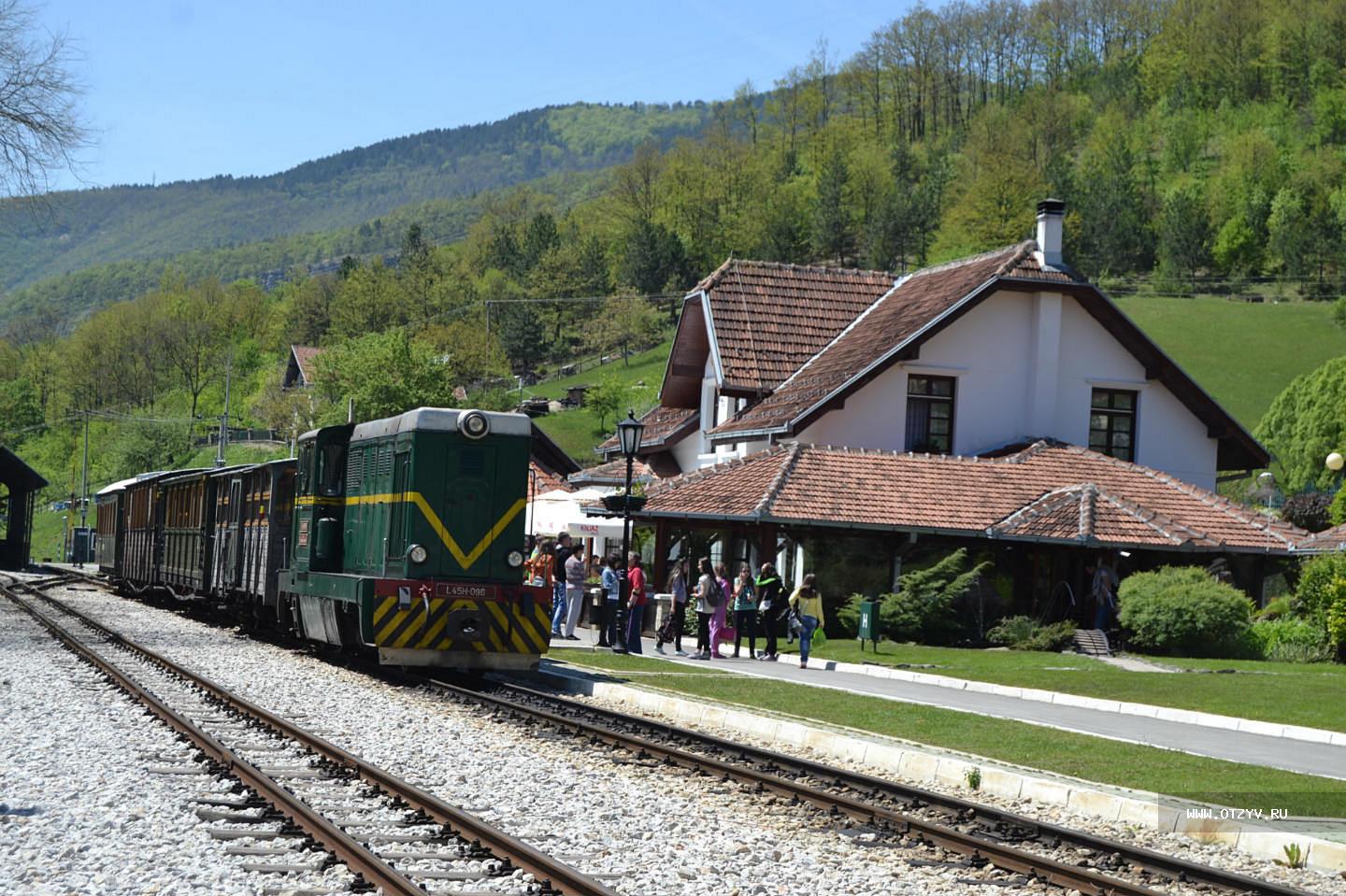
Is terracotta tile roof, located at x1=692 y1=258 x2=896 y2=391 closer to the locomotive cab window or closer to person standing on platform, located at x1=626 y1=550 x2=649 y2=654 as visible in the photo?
person standing on platform, located at x1=626 y1=550 x2=649 y2=654

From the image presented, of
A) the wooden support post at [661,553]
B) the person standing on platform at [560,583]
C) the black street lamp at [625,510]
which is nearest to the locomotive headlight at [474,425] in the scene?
the black street lamp at [625,510]

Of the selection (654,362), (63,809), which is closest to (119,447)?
(654,362)

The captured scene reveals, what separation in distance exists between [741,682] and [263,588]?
30.1 feet

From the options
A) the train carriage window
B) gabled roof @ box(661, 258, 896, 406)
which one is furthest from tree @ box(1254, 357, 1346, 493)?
the train carriage window

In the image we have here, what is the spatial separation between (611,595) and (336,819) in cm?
1698

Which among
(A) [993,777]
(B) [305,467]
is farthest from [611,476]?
(A) [993,777]

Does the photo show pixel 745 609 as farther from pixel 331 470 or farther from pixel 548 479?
pixel 548 479

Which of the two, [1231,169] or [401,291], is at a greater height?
[1231,169]

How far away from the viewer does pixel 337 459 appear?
22859 millimetres

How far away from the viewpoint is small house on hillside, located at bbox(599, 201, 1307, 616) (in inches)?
1202

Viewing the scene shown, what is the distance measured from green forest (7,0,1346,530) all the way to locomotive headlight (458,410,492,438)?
78.3m

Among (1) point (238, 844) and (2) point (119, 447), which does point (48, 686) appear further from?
(2) point (119, 447)

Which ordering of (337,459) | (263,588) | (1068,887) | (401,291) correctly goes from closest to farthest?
(1068,887), (337,459), (263,588), (401,291)

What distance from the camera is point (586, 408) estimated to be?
102562 mm
